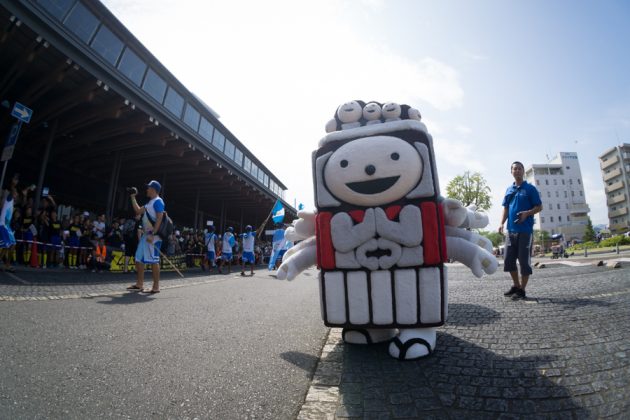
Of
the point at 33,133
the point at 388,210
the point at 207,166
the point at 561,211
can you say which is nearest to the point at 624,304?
the point at 388,210

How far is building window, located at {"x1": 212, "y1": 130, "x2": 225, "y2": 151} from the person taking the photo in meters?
16.2

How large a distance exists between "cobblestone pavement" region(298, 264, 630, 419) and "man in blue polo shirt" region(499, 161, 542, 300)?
1032 millimetres

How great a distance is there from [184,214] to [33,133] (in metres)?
11.5

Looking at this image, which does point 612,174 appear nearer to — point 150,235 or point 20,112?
point 150,235

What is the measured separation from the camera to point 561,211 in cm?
7025

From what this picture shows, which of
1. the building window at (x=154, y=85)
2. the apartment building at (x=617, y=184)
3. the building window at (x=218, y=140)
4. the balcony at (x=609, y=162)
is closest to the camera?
the building window at (x=154, y=85)

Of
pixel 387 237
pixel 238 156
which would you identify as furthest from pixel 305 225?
pixel 238 156

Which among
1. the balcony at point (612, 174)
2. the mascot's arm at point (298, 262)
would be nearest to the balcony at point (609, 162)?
the balcony at point (612, 174)

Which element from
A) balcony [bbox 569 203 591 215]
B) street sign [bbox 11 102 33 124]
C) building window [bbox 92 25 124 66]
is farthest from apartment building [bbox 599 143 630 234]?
street sign [bbox 11 102 33 124]

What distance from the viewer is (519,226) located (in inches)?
150

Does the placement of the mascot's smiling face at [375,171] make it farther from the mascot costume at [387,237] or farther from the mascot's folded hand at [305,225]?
the mascot's folded hand at [305,225]

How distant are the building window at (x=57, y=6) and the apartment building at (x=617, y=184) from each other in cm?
7582

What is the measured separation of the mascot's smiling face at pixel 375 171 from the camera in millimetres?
2059

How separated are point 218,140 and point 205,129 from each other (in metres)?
1.47
